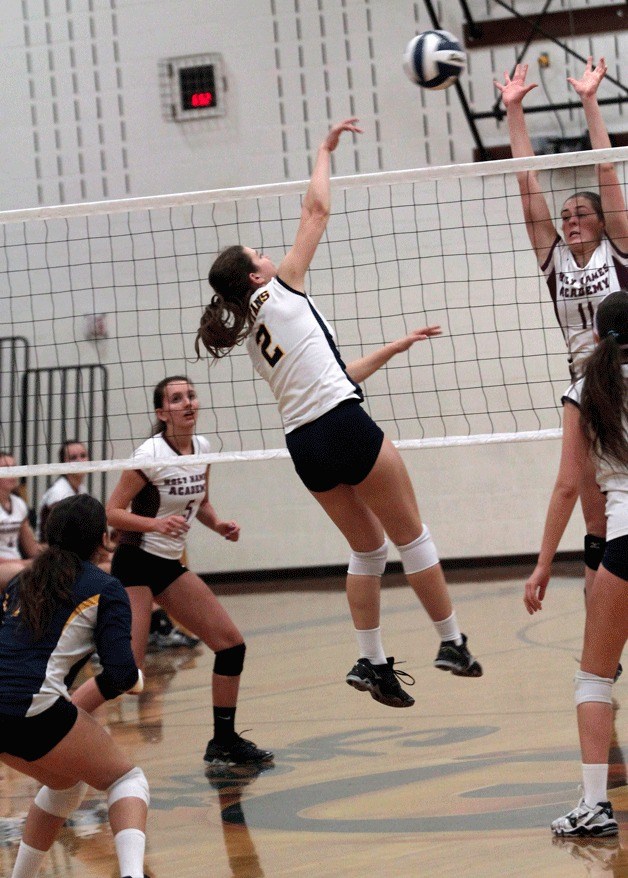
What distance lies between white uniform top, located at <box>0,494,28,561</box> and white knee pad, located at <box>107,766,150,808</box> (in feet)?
18.1

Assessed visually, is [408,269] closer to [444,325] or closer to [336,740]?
[444,325]

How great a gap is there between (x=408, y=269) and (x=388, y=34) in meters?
2.42

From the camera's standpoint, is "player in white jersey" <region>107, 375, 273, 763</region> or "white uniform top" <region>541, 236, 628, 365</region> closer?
"white uniform top" <region>541, 236, 628, 365</region>

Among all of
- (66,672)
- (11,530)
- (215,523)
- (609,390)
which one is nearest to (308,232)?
(609,390)

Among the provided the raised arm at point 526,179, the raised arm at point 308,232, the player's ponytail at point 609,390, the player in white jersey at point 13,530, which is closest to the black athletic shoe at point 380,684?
the player's ponytail at point 609,390

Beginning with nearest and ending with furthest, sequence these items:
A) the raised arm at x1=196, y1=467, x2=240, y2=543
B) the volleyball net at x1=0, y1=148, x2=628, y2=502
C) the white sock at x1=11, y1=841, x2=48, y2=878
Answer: the white sock at x1=11, y1=841, x2=48, y2=878 < the raised arm at x1=196, y1=467, x2=240, y2=543 < the volleyball net at x1=0, y1=148, x2=628, y2=502

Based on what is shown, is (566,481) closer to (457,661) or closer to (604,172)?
(457,661)

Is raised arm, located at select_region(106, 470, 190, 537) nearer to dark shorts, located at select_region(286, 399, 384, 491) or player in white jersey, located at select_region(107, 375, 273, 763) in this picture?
player in white jersey, located at select_region(107, 375, 273, 763)

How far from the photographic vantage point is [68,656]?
11.9ft

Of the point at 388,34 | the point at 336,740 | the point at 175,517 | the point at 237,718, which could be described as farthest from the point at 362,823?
the point at 388,34

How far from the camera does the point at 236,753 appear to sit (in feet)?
18.1

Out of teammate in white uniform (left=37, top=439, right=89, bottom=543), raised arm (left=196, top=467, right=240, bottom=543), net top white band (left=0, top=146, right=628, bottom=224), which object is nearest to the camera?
net top white band (left=0, top=146, right=628, bottom=224)

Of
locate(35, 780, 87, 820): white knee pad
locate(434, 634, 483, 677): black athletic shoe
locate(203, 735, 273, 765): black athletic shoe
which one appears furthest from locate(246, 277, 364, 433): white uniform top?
locate(203, 735, 273, 765): black athletic shoe

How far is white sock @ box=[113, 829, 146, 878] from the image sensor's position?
3.47 meters
